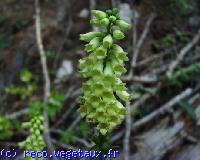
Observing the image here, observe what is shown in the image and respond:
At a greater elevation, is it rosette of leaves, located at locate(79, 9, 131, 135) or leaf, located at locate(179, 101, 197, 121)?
leaf, located at locate(179, 101, 197, 121)

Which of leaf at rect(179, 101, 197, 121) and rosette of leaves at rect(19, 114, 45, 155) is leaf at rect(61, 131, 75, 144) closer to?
leaf at rect(179, 101, 197, 121)

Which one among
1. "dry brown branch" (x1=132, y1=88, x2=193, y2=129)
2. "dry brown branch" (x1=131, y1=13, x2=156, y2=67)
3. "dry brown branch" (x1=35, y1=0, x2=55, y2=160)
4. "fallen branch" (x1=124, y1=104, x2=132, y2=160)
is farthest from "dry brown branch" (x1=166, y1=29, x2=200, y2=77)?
"dry brown branch" (x1=35, y1=0, x2=55, y2=160)

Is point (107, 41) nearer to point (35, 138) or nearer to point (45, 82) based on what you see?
point (35, 138)

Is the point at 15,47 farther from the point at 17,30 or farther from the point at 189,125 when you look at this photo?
the point at 189,125

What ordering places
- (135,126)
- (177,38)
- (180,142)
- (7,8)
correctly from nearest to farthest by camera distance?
(180,142) < (135,126) < (177,38) < (7,8)

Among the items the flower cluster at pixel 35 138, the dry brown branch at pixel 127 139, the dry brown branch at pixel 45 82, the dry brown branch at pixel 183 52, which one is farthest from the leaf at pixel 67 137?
the flower cluster at pixel 35 138

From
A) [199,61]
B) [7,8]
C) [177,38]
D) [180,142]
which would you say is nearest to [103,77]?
[180,142]
